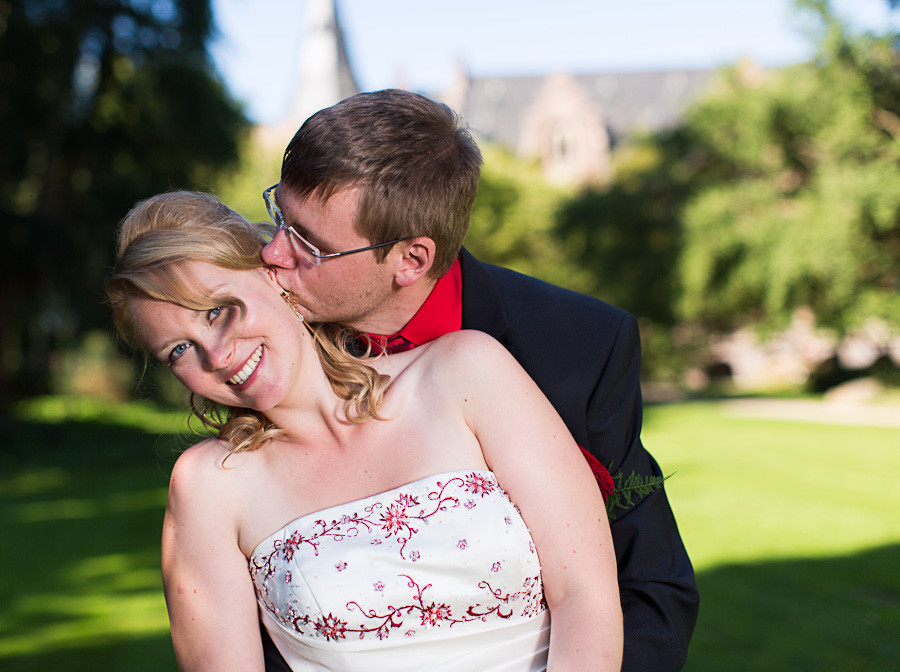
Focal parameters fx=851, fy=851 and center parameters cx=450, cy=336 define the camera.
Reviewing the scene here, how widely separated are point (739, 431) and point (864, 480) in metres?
5.23

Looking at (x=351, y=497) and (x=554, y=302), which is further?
(x=554, y=302)

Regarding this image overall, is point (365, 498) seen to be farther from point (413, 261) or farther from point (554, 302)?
point (554, 302)

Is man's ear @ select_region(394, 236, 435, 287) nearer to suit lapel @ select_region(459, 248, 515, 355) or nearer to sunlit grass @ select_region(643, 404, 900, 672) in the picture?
suit lapel @ select_region(459, 248, 515, 355)

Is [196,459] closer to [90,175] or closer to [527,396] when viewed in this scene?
[527,396]

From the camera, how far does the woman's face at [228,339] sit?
2.10 m

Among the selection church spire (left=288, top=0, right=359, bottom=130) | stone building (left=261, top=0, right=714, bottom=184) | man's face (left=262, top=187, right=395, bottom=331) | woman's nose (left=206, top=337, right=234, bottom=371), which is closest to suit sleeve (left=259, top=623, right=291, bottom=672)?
woman's nose (left=206, top=337, right=234, bottom=371)

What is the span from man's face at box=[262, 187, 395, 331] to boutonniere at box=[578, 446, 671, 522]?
74 centimetres

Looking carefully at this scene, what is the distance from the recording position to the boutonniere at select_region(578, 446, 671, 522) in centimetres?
231

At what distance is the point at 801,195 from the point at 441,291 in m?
20.9

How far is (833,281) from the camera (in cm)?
1948

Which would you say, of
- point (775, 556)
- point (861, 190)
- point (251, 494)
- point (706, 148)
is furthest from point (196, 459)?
point (706, 148)

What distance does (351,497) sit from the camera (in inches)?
85.4

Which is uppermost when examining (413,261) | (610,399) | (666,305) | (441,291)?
(413,261)

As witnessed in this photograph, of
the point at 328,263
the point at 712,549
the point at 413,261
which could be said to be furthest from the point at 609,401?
the point at 712,549
